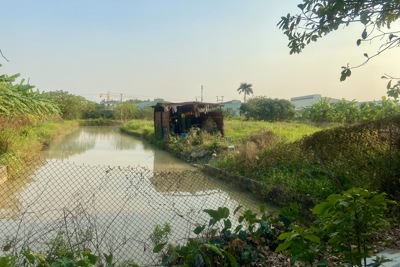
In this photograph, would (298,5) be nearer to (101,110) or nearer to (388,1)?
(388,1)

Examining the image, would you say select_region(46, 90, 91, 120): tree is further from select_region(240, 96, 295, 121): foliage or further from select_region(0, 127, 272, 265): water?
select_region(0, 127, 272, 265): water

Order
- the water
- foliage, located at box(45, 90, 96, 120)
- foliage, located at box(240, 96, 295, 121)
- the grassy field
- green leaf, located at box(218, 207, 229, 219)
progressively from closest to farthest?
green leaf, located at box(218, 207, 229, 219) < the water < the grassy field < foliage, located at box(240, 96, 295, 121) < foliage, located at box(45, 90, 96, 120)

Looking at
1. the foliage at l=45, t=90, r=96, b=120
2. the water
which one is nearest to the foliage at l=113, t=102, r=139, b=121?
the foliage at l=45, t=90, r=96, b=120

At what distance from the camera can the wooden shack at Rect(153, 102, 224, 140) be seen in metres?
19.4

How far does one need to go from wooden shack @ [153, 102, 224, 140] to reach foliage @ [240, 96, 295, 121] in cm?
1890

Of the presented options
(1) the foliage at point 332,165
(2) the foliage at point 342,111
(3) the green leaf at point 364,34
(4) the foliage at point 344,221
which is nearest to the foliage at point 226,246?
(4) the foliage at point 344,221

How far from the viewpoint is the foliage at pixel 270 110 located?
37.8 metres

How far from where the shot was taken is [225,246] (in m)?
3.24

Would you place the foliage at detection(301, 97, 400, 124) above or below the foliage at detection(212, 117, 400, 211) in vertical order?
above

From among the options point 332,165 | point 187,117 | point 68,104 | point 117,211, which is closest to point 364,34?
point 332,165

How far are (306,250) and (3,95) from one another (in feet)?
37.8

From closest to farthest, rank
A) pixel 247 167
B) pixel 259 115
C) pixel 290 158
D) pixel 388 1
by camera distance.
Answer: pixel 388 1 → pixel 290 158 → pixel 247 167 → pixel 259 115

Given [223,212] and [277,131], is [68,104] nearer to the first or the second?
[277,131]

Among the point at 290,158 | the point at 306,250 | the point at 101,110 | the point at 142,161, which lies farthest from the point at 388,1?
the point at 101,110
